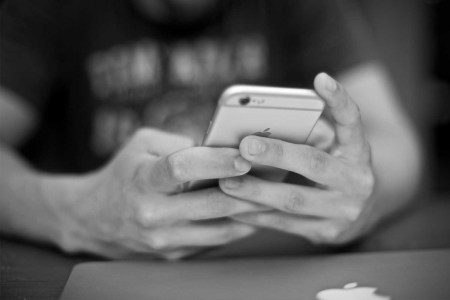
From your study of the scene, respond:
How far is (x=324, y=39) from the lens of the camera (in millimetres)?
972

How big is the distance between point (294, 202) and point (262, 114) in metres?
0.13

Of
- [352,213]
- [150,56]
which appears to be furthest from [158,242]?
[150,56]

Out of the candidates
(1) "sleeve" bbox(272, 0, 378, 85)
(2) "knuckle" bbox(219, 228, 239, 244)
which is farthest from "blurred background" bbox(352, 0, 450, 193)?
(2) "knuckle" bbox(219, 228, 239, 244)

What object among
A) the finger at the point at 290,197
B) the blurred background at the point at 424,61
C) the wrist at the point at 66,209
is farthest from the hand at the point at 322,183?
the blurred background at the point at 424,61

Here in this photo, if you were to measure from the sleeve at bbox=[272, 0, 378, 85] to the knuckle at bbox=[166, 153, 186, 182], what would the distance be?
0.60 m

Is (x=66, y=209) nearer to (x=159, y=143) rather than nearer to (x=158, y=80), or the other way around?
(x=159, y=143)

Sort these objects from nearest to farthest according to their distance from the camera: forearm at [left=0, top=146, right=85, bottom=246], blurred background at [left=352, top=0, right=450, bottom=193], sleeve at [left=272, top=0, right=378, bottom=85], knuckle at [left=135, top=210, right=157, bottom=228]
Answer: knuckle at [left=135, top=210, right=157, bottom=228] < forearm at [left=0, top=146, right=85, bottom=246] < sleeve at [left=272, top=0, right=378, bottom=85] < blurred background at [left=352, top=0, right=450, bottom=193]

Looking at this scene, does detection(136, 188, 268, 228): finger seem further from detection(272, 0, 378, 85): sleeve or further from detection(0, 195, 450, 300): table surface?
detection(272, 0, 378, 85): sleeve

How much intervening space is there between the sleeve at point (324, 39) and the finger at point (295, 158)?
0.48 meters

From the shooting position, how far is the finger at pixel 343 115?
45 cm

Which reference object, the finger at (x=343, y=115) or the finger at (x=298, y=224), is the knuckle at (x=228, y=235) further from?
the finger at (x=343, y=115)

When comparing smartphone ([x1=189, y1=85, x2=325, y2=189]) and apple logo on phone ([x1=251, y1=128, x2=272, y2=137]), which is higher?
smartphone ([x1=189, y1=85, x2=325, y2=189])

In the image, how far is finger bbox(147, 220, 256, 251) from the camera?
537 millimetres

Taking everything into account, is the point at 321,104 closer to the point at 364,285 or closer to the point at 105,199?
the point at 364,285
